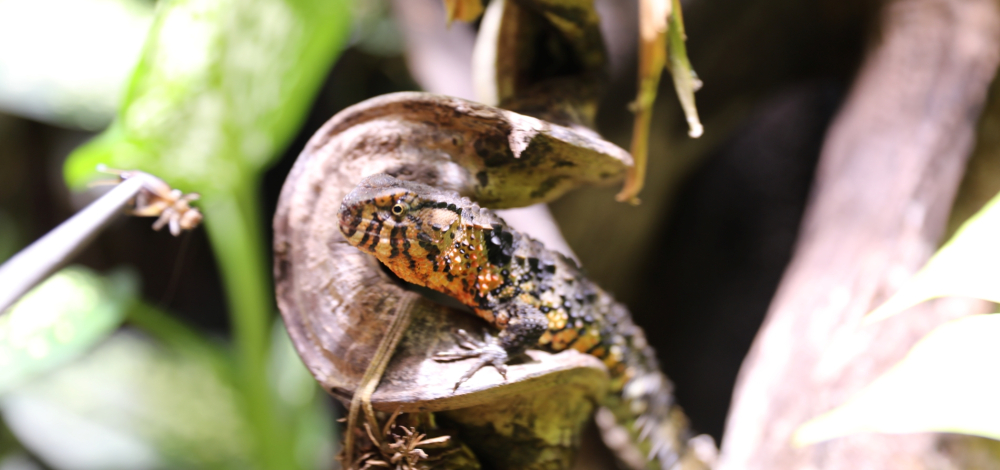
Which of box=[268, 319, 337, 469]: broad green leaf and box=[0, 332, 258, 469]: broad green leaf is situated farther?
box=[268, 319, 337, 469]: broad green leaf

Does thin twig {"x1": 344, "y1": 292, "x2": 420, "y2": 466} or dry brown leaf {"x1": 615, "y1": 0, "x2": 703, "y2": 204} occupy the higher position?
dry brown leaf {"x1": 615, "y1": 0, "x2": 703, "y2": 204}

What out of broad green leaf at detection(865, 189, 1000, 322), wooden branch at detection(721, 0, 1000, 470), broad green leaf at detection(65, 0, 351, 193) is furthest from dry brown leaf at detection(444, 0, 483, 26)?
wooden branch at detection(721, 0, 1000, 470)

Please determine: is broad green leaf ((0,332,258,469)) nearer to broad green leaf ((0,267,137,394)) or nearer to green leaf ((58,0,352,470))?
broad green leaf ((0,267,137,394))

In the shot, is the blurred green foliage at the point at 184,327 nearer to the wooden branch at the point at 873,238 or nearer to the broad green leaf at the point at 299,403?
the broad green leaf at the point at 299,403

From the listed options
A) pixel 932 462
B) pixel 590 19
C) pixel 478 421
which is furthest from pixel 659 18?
pixel 932 462

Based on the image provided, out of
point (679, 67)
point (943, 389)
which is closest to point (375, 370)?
point (679, 67)
